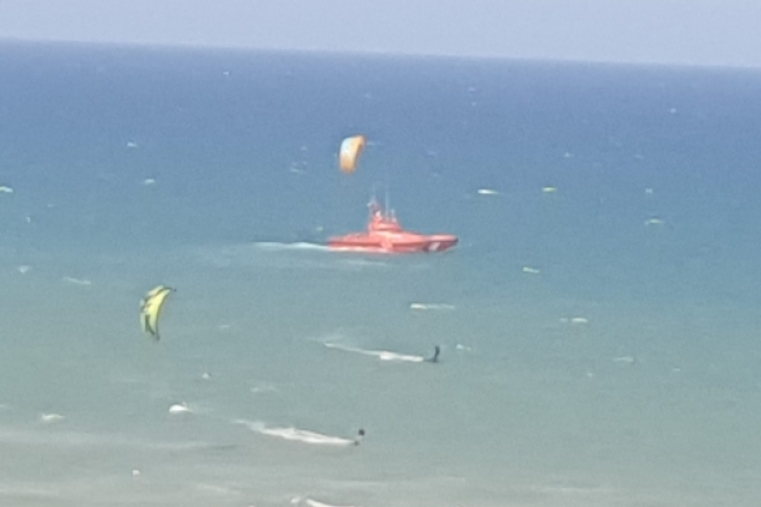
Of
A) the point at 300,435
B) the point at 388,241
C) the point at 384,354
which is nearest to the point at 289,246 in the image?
the point at 388,241

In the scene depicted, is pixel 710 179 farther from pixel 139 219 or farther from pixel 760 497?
pixel 760 497

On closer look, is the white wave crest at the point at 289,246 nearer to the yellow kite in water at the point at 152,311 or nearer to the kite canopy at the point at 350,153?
the kite canopy at the point at 350,153

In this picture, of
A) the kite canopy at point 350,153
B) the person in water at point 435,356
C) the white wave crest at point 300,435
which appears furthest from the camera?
the kite canopy at point 350,153

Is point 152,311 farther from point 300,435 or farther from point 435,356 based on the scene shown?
point 300,435

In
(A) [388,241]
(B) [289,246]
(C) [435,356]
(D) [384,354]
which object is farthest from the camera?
(B) [289,246]

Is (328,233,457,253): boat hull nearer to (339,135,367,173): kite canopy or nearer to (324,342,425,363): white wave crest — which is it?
(339,135,367,173): kite canopy

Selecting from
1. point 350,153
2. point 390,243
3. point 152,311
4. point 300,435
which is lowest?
point 300,435

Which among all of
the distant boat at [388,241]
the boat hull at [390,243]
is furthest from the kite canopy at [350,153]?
the boat hull at [390,243]
